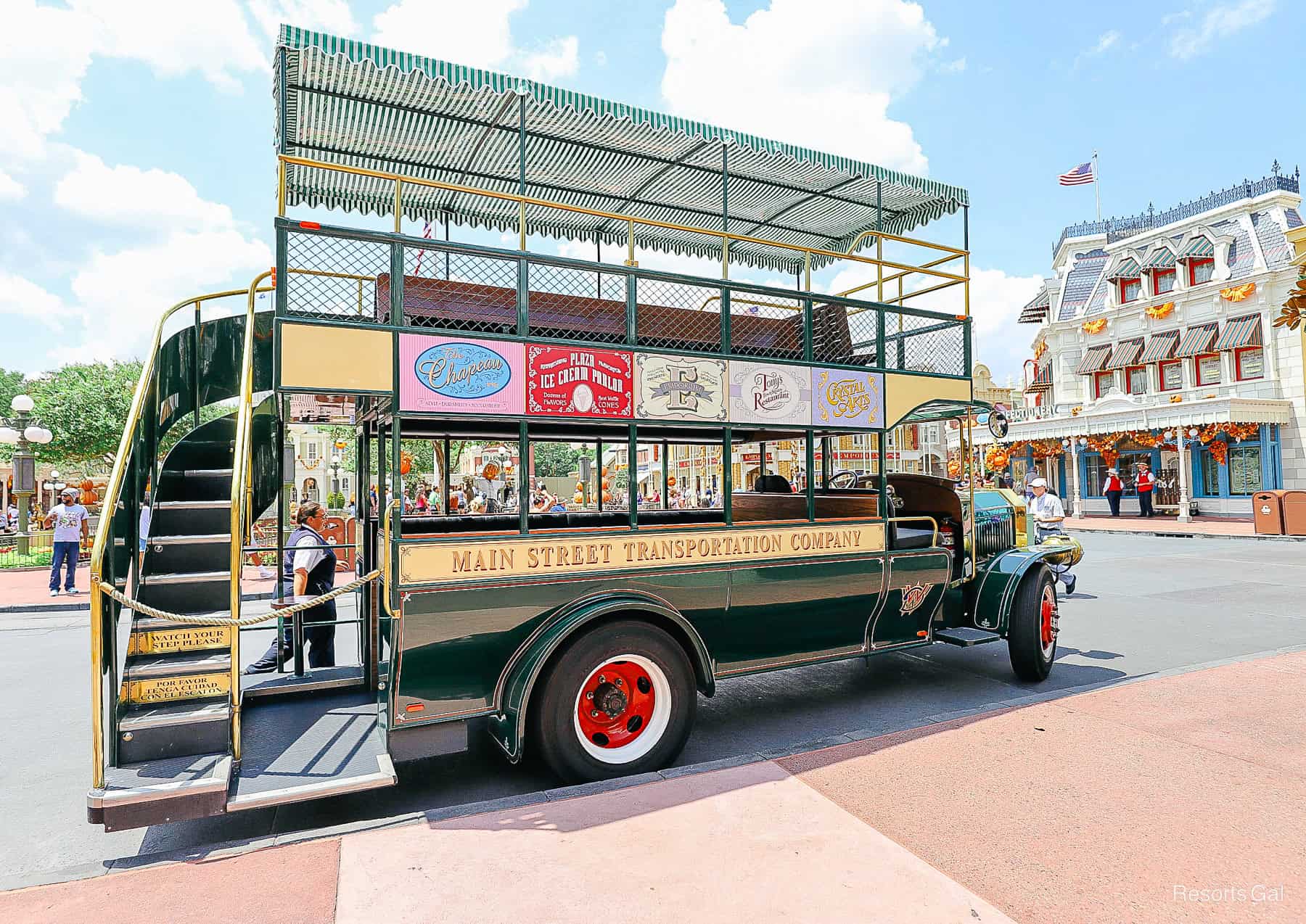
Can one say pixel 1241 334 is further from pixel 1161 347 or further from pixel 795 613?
pixel 795 613

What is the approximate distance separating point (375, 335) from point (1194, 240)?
3248 centimetres

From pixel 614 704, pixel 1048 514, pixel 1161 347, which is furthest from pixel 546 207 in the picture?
pixel 1161 347

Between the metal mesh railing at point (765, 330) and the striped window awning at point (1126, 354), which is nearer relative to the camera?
the metal mesh railing at point (765, 330)

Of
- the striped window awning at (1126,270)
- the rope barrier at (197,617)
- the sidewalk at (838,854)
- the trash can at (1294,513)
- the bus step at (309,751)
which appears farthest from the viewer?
the striped window awning at (1126,270)

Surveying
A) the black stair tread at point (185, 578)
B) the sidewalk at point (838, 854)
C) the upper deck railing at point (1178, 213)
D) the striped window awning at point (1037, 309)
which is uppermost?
the upper deck railing at point (1178, 213)

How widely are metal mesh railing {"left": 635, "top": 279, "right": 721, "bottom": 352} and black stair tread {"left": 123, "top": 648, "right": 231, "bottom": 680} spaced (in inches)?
118

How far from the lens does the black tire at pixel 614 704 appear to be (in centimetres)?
407

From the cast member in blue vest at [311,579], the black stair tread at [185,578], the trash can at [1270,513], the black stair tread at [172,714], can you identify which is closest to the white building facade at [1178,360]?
the trash can at [1270,513]

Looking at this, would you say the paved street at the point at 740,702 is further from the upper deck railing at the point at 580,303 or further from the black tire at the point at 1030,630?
the upper deck railing at the point at 580,303

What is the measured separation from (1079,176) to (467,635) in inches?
1232

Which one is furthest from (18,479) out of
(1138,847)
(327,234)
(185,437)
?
(1138,847)

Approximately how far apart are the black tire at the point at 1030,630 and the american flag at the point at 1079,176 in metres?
27.0

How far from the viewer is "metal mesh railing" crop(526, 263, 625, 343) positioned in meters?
4.57

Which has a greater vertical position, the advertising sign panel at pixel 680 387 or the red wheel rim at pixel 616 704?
the advertising sign panel at pixel 680 387
